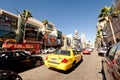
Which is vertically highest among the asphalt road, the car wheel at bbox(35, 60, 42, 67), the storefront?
the storefront

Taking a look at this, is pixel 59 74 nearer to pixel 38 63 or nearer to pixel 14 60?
pixel 14 60

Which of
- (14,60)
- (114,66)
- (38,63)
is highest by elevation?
(114,66)

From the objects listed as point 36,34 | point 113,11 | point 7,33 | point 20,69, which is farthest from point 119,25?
point 20,69

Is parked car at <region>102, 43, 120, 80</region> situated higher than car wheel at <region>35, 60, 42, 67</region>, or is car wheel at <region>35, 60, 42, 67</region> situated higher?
parked car at <region>102, 43, 120, 80</region>

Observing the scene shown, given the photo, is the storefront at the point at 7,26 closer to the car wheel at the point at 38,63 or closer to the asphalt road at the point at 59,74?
the car wheel at the point at 38,63

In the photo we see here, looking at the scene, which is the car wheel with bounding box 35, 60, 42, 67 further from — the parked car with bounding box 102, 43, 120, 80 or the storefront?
the storefront

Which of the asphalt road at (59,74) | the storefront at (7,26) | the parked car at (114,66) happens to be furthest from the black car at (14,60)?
the storefront at (7,26)

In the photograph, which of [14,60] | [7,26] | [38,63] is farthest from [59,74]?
[7,26]

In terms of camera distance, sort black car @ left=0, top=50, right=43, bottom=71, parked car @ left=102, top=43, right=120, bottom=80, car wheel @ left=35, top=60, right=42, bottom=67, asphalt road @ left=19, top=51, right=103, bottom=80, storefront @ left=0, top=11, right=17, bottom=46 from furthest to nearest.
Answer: storefront @ left=0, top=11, right=17, bottom=46 → car wheel @ left=35, top=60, right=42, bottom=67 → black car @ left=0, top=50, right=43, bottom=71 → asphalt road @ left=19, top=51, right=103, bottom=80 → parked car @ left=102, top=43, right=120, bottom=80

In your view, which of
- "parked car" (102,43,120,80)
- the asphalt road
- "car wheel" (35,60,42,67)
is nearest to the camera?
"parked car" (102,43,120,80)

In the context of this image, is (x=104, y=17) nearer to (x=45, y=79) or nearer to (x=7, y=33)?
(x=7, y=33)

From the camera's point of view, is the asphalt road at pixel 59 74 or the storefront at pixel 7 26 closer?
the asphalt road at pixel 59 74

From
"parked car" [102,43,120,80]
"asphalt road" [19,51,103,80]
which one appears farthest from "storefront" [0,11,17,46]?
"parked car" [102,43,120,80]

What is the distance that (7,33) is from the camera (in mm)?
32375
